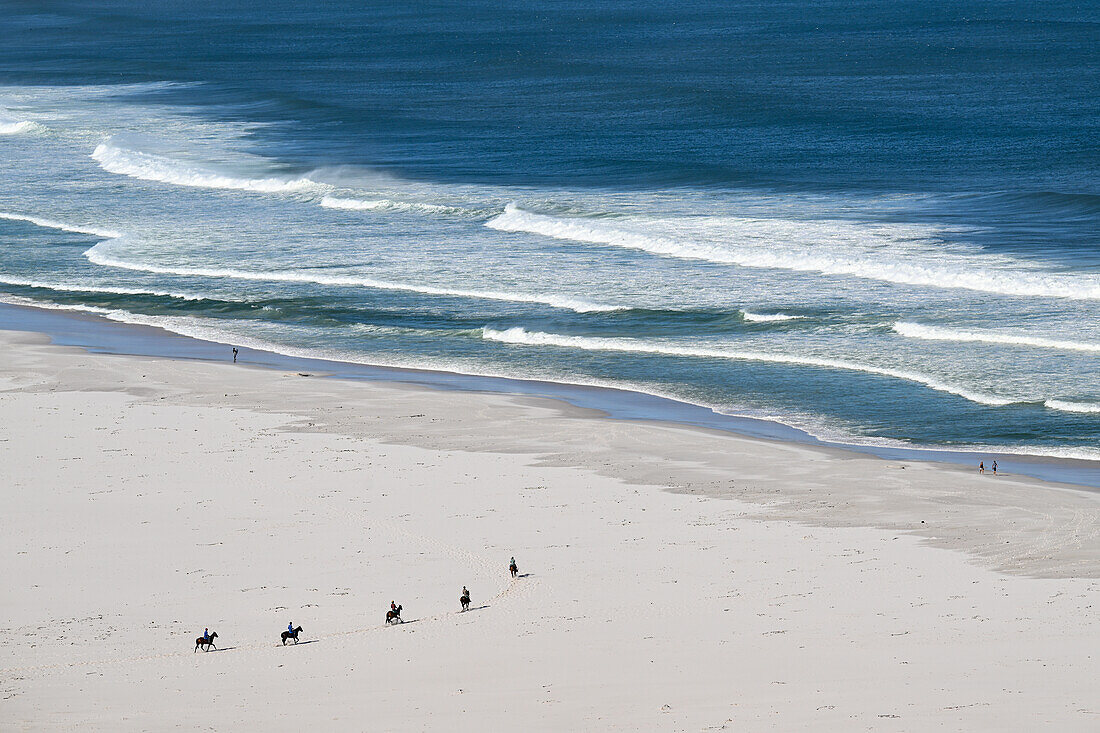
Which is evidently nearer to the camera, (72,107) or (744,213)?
(744,213)

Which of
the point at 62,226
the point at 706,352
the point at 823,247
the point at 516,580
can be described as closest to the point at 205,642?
the point at 516,580

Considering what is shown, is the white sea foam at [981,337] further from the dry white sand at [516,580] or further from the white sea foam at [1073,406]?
the dry white sand at [516,580]

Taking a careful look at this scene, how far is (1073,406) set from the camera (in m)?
30.1

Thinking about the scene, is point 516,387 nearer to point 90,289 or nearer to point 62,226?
point 90,289

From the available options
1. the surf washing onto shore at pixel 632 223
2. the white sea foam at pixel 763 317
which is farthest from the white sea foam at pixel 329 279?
the white sea foam at pixel 763 317

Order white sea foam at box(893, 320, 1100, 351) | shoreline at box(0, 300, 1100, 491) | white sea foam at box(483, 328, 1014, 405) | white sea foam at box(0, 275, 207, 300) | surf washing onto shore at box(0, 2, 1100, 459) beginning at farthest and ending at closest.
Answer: white sea foam at box(0, 275, 207, 300)
surf washing onto shore at box(0, 2, 1100, 459)
white sea foam at box(893, 320, 1100, 351)
white sea foam at box(483, 328, 1014, 405)
shoreline at box(0, 300, 1100, 491)

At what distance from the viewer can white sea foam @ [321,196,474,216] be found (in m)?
54.9

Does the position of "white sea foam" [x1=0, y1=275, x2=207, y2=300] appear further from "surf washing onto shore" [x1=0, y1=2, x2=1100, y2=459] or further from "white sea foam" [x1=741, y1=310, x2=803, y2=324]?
"white sea foam" [x1=741, y1=310, x2=803, y2=324]

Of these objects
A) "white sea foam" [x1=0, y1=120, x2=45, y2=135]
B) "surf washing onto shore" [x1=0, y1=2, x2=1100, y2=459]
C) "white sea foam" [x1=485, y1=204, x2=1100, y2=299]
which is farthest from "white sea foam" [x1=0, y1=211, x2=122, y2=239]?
"white sea foam" [x1=0, y1=120, x2=45, y2=135]

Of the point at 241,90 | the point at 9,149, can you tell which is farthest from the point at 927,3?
the point at 9,149

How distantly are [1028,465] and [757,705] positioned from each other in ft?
41.3

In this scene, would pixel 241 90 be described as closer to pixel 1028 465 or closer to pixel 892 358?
→ pixel 892 358

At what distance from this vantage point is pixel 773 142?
214 ft

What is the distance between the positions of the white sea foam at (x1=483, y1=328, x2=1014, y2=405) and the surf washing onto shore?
0.32ft
